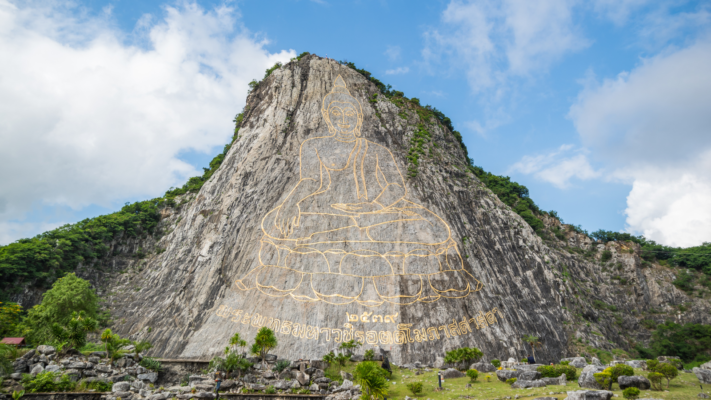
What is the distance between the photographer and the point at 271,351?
24062 millimetres

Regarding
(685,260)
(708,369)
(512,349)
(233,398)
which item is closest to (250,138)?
(233,398)

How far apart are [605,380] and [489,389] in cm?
459

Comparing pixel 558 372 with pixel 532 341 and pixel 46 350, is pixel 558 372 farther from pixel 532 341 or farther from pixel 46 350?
pixel 46 350

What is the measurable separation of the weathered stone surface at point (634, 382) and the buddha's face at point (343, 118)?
91.6 ft

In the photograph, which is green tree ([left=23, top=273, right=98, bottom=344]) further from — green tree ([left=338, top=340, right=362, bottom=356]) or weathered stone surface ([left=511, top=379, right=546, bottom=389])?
weathered stone surface ([left=511, top=379, right=546, bottom=389])

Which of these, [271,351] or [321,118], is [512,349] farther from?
[321,118]

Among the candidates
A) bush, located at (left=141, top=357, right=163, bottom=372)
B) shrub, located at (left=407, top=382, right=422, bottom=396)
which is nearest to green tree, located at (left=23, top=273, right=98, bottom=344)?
bush, located at (left=141, top=357, right=163, bottom=372)

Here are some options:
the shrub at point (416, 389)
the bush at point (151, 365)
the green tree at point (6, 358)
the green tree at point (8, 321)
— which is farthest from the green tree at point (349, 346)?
the green tree at point (8, 321)

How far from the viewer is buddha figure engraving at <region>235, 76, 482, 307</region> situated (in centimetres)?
2698

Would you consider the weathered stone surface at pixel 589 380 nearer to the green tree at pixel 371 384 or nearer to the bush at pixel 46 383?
the green tree at pixel 371 384

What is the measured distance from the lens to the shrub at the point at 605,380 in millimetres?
14945

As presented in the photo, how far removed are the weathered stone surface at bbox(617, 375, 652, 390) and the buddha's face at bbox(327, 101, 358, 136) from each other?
27919mm

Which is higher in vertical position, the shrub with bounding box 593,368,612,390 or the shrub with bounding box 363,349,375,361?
the shrub with bounding box 363,349,375,361

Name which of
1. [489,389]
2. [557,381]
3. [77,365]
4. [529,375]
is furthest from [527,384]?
[77,365]
